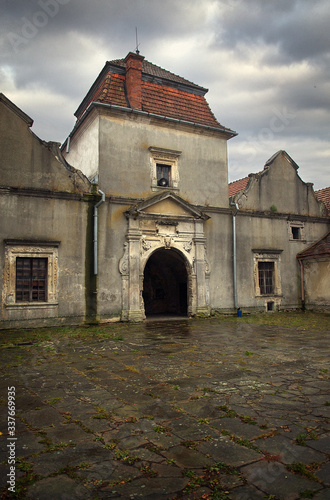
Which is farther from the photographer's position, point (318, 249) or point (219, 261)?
point (318, 249)

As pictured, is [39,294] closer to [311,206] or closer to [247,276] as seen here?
[247,276]

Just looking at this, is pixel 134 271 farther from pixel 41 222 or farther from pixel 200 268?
pixel 41 222

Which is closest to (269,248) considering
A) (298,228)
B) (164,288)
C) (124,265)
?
(298,228)

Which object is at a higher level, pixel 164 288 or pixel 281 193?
pixel 281 193

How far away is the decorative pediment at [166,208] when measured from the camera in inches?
564

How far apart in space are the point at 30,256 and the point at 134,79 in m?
8.41

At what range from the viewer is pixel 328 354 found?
751cm

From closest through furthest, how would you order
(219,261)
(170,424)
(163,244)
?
(170,424), (163,244), (219,261)

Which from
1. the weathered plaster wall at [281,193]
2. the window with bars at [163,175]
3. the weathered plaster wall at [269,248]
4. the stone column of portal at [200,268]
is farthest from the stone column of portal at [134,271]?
the weathered plaster wall at [281,193]

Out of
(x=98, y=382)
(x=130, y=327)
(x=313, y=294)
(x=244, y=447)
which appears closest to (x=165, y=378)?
(x=98, y=382)

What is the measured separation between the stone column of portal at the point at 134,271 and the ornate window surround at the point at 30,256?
2681 millimetres

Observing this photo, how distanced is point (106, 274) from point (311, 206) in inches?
464

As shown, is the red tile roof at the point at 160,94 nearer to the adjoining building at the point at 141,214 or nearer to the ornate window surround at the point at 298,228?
the adjoining building at the point at 141,214

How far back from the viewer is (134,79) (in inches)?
602
